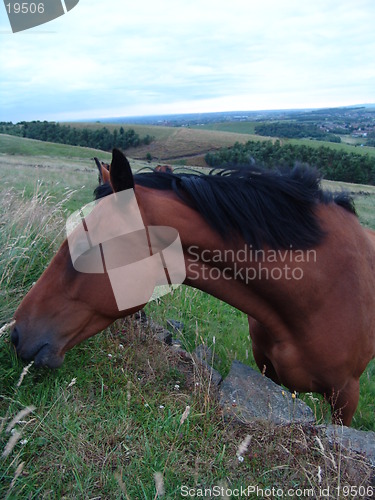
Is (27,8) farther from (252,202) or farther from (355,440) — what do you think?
(355,440)

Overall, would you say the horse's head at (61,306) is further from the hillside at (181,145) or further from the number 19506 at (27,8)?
the hillside at (181,145)

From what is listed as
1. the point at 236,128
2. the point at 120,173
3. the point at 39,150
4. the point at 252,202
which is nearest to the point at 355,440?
the point at 252,202

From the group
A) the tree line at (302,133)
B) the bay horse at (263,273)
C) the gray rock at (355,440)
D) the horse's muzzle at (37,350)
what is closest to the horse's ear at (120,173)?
the bay horse at (263,273)

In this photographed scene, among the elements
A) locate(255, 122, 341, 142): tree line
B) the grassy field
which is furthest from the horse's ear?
locate(255, 122, 341, 142): tree line

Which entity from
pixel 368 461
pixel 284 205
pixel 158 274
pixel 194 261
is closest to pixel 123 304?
pixel 158 274

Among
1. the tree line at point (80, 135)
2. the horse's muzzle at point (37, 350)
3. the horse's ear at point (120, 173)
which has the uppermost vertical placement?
the tree line at point (80, 135)

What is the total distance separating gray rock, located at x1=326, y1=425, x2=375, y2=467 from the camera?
7.48 ft

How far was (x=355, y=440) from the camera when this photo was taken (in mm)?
2455

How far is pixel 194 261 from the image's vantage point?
2.44 metres

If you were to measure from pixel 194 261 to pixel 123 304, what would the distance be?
54 cm

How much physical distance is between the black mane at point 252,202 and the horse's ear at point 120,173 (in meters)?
0.18

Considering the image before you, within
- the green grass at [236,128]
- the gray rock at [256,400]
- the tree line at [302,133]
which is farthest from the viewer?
the green grass at [236,128]

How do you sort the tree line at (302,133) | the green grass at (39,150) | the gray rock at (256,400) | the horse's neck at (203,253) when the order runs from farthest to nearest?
1. the tree line at (302,133)
2. the green grass at (39,150)
3. the gray rock at (256,400)
4. the horse's neck at (203,253)

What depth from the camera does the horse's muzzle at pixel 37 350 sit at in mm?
2291
